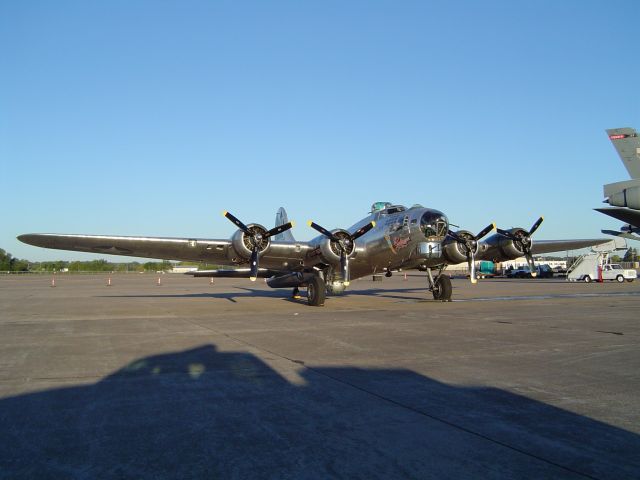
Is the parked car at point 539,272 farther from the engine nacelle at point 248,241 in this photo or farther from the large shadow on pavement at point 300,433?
the large shadow on pavement at point 300,433

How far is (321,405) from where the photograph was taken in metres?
5.61

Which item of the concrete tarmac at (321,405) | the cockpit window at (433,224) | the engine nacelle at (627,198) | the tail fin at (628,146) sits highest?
the tail fin at (628,146)

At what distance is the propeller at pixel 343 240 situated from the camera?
20422mm

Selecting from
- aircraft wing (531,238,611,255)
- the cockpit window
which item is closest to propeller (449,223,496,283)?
the cockpit window

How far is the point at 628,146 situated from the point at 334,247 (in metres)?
13.3

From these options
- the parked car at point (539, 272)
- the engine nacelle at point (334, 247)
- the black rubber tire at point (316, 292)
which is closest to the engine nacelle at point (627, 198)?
the engine nacelle at point (334, 247)

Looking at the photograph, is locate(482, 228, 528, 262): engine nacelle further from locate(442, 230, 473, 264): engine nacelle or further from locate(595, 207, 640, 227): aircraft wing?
locate(595, 207, 640, 227): aircraft wing

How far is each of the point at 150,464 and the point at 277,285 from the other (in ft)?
74.1

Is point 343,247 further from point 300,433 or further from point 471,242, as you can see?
point 300,433

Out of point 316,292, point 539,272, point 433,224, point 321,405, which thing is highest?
point 433,224

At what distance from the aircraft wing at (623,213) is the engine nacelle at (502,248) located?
4.29 metres

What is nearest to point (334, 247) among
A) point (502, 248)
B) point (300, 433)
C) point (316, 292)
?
point (316, 292)

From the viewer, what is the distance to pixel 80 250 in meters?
20.7

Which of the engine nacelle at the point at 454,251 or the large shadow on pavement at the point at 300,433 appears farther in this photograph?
the engine nacelle at the point at 454,251
